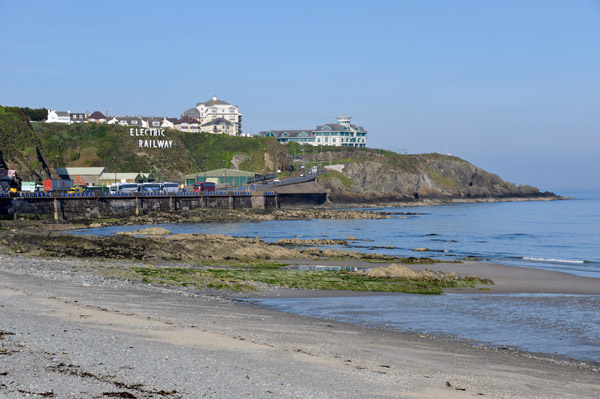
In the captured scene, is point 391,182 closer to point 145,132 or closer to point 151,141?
point 151,141

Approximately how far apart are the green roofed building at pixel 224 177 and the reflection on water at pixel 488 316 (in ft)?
423

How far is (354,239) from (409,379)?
56001mm

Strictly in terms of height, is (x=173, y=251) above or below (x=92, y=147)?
below

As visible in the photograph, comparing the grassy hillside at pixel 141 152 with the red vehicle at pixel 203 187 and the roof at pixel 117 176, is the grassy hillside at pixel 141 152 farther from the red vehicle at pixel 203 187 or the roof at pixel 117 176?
the red vehicle at pixel 203 187

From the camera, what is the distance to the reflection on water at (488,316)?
2053 centimetres

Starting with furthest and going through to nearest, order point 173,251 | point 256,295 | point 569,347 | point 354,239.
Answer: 1. point 354,239
2. point 173,251
3. point 256,295
4. point 569,347

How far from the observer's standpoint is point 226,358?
13906 mm

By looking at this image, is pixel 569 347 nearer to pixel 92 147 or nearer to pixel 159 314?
pixel 159 314

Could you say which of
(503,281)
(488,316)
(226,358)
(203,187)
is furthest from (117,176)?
(226,358)

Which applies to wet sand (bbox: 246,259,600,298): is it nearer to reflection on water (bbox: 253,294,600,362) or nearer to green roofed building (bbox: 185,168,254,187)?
reflection on water (bbox: 253,294,600,362)

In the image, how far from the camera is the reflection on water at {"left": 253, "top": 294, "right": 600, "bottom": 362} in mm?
20531

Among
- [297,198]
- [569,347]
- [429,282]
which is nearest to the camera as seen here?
[569,347]

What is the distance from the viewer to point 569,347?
19641 mm

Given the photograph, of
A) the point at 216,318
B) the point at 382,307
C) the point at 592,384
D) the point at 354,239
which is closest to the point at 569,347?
the point at 592,384
